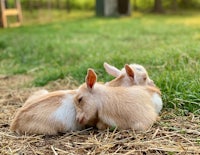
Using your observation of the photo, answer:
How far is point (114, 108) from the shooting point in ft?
9.82

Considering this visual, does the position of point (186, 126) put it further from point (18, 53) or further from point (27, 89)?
point (18, 53)

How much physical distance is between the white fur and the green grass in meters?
0.19

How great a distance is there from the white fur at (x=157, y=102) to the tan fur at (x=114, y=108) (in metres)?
0.12

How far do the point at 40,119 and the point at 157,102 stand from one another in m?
0.96

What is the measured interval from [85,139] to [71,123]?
23cm

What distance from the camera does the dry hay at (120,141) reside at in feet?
8.89

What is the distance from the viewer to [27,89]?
15.8 ft

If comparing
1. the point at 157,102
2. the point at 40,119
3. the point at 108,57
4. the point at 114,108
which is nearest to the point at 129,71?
the point at 157,102

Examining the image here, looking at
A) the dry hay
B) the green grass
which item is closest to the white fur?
the dry hay

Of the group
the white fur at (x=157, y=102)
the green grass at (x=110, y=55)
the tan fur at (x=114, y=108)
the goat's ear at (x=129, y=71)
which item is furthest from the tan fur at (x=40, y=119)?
the green grass at (x=110, y=55)

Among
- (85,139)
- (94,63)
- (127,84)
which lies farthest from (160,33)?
(85,139)

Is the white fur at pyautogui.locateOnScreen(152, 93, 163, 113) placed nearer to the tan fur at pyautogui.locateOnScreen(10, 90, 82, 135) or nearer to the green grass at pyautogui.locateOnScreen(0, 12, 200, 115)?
the green grass at pyautogui.locateOnScreen(0, 12, 200, 115)

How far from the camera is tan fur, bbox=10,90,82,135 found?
3.08 meters

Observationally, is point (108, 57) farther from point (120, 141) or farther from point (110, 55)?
point (120, 141)
